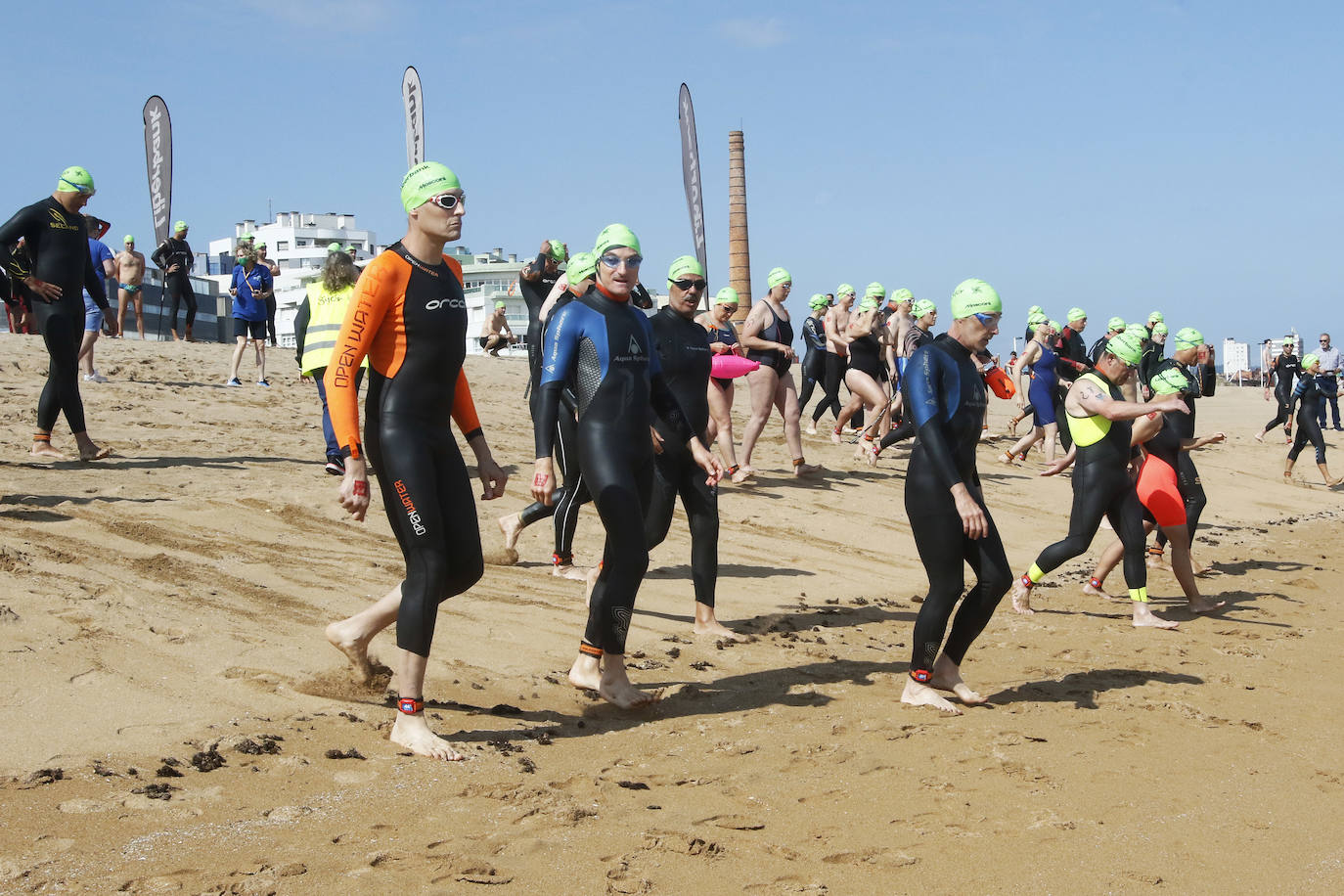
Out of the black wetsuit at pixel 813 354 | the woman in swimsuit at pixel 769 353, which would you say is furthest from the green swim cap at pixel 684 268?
the black wetsuit at pixel 813 354

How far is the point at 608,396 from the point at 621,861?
94.6 inches

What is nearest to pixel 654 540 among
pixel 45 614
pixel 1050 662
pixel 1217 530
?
pixel 1050 662

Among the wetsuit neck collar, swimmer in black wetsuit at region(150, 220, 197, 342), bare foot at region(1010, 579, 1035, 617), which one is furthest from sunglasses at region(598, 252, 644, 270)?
swimmer in black wetsuit at region(150, 220, 197, 342)

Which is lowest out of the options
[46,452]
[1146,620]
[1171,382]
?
[1146,620]

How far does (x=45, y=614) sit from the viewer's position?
5770 mm

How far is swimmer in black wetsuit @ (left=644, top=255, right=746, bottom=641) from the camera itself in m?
7.05

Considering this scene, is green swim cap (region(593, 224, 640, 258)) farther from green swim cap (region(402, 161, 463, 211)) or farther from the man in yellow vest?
the man in yellow vest

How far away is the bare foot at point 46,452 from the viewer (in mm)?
10000

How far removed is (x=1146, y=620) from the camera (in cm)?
809

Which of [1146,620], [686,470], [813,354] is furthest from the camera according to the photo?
[813,354]

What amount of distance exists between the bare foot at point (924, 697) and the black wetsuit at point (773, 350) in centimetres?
694

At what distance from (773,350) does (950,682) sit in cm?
695

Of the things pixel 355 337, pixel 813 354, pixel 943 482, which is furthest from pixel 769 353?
pixel 355 337

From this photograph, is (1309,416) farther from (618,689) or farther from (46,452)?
(46,452)
